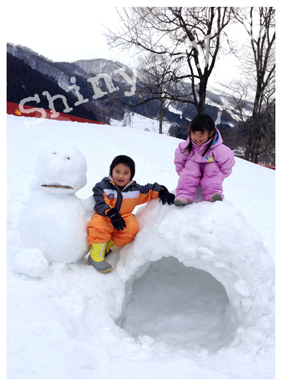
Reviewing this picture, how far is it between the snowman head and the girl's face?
35.1 inches

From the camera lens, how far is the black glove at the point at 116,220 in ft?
6.30

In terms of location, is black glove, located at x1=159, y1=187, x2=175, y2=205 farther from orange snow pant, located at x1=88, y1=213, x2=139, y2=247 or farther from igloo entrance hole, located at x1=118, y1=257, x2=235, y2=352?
igloo entrance hole, located at x1=118, y1=257, x2=235, y2=352

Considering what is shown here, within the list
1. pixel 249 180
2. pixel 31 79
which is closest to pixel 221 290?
pixel 249 180

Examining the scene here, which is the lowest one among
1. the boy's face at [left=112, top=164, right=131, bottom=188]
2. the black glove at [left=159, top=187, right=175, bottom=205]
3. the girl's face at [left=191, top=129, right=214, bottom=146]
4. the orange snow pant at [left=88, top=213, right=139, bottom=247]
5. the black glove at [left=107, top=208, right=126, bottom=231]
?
the orange snow pant at [left=88, top=213, right=139, bottom=247]

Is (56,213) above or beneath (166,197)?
beneath

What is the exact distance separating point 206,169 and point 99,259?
1.08 meters

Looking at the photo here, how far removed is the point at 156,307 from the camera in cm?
228

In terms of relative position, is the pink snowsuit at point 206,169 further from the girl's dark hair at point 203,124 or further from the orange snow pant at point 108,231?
the orange snow pant at point 108,231

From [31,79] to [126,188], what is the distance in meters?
6.80

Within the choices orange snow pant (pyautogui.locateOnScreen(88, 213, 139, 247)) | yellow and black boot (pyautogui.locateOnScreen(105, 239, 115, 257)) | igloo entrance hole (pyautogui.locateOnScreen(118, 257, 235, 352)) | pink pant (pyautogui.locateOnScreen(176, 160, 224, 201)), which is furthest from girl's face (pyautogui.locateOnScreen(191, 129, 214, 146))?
igloo entrance hole (pyautogui.locateOnScreen(118, 257, 235, 352))

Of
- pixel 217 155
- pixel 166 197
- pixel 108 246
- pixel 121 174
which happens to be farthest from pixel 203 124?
pixel 108 246

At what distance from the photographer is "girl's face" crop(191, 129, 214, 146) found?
2087mm

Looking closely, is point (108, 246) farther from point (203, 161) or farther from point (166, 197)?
point (203, 161)

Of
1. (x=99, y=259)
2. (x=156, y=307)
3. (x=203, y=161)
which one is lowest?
(x=156, y=307)
